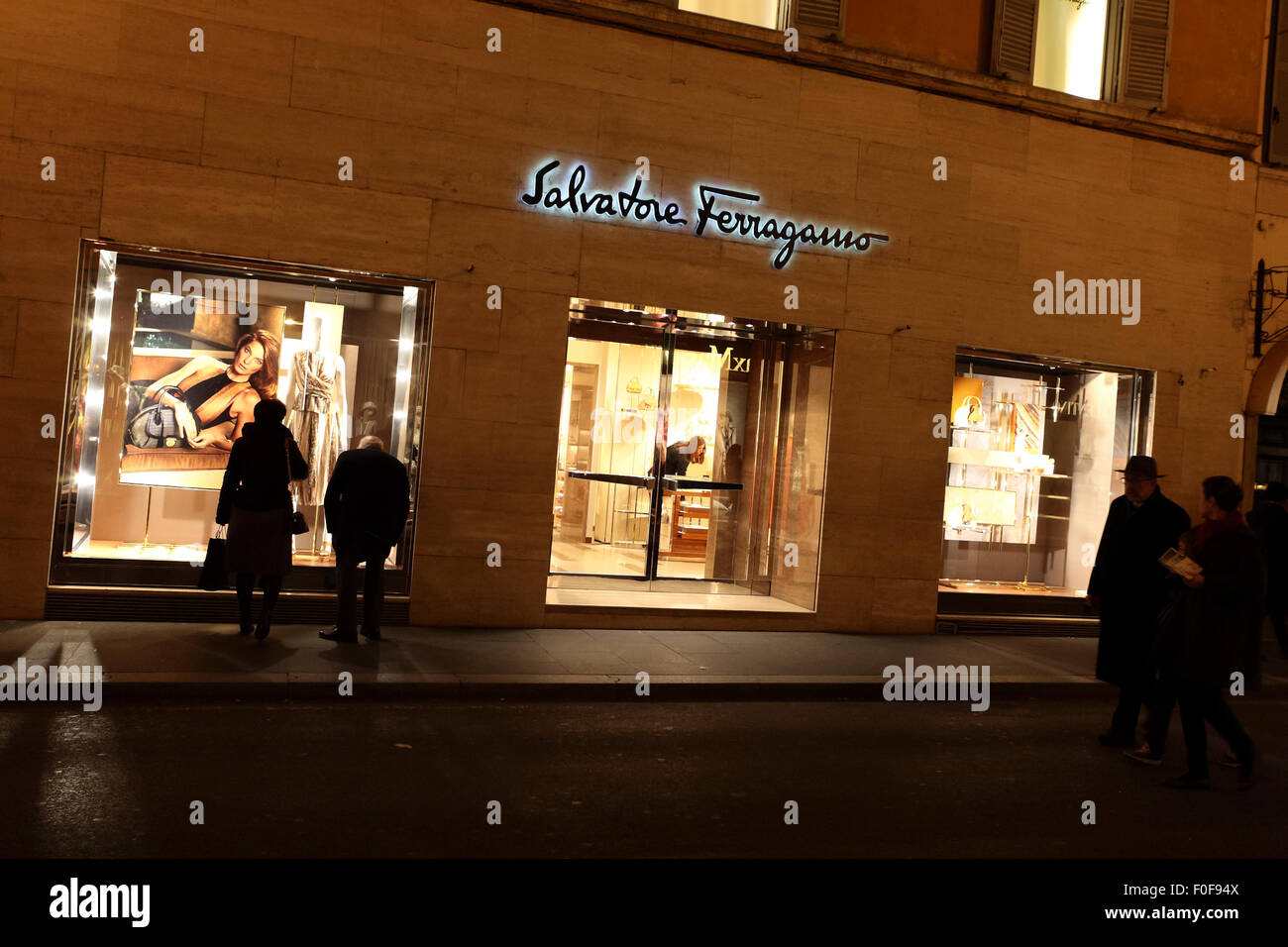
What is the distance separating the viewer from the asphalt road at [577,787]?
5074mm

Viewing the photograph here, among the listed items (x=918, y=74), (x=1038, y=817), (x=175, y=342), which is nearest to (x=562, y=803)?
(x=1038, y=817)

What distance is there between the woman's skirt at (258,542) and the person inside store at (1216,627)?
671 cm

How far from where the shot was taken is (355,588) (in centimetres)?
953

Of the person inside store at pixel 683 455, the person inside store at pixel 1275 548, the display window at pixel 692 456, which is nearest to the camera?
the person inside store at pixel 1275 548

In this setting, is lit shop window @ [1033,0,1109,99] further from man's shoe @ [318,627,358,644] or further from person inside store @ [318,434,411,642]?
man's shoe @ [318,627,358,644]

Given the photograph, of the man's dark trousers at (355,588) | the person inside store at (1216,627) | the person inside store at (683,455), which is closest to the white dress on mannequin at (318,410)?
the man's dark trousers at (355,588)

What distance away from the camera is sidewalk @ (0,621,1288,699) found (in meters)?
7.93

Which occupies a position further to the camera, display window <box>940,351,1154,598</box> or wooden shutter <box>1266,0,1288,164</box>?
wooden shutter <box>1266,0,1288,164</box>

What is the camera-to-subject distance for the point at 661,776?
633 centimetres

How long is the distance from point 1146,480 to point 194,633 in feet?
24.4

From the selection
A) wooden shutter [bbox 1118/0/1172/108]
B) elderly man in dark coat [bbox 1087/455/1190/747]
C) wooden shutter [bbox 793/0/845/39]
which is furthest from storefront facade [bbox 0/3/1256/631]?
elderly man in dark coat [bbox 1087/455/1190/747]

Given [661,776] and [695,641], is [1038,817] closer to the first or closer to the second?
[661,776]

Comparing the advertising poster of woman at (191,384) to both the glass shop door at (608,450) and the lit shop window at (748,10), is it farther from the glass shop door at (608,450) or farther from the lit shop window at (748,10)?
the lit shop window at (748,10)

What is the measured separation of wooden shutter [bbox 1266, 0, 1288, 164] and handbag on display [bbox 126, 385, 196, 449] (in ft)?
43.0
